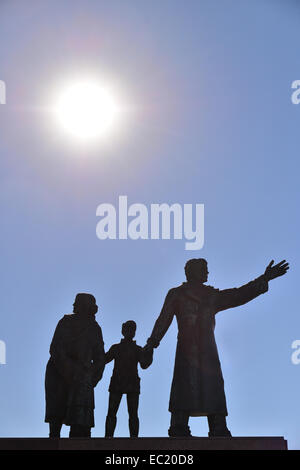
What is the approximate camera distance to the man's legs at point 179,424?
13.3m

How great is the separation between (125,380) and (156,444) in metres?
3.62

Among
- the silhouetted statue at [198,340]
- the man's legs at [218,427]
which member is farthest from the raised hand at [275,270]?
the man's legs at [218,427]

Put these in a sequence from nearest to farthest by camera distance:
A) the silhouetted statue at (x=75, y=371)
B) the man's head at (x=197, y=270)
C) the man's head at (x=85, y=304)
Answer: the silhouetted statue at (x=75, y=371)
the man's head at (x=85, y=304)
the man's head at (x=197, y=270)

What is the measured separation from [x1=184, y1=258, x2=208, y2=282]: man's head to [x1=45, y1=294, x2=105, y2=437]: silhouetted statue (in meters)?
1.83

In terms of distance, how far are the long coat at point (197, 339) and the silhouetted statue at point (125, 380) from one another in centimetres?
153

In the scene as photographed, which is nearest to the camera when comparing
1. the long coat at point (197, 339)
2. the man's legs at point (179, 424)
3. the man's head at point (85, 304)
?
the man's legs at point (179, 424)

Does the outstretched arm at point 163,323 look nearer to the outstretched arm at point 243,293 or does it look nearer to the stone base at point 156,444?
the outstretched arm at point 243,293

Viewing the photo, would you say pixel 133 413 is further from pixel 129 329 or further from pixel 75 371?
pixel 75 371

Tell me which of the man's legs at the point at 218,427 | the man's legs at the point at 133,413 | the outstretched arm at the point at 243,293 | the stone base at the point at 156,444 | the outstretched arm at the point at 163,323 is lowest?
the stone base at the point at 156,444

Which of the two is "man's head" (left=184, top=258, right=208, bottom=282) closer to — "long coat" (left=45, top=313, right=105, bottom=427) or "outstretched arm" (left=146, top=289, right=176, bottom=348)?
"outstretched arm" (left=146, top=289, right=176, bottom=348)

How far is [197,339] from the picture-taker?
14.0 metres

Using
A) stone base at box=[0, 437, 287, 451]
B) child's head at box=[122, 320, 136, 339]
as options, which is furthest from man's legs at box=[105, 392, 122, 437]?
stone base at box=[0, 437, 287, 451]

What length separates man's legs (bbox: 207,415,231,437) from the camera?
13359 millimetres

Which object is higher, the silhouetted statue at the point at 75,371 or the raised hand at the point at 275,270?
the raised hand at the point at 275,270
